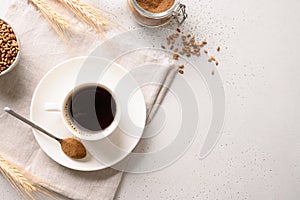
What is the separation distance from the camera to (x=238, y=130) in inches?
57.6

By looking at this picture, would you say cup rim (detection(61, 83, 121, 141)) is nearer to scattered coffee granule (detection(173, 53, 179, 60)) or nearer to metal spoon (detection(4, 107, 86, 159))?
metal spoon (detection(4, 107, 86, 159))

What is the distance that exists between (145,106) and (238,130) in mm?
405

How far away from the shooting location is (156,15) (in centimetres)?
132

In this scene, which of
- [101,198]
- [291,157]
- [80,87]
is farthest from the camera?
[291,157]

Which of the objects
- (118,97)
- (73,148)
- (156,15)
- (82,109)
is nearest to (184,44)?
(156,15)

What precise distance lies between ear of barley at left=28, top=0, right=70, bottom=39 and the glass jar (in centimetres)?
25

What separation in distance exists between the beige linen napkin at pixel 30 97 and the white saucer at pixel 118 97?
0.08 m

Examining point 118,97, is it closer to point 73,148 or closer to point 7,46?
point 73,148

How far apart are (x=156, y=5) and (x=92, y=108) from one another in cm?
43

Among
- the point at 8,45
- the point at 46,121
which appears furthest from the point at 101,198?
the point at 8,45

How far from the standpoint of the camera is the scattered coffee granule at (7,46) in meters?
1.30

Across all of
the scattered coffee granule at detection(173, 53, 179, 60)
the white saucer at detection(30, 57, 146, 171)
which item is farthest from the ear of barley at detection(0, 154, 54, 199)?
the scattered coffee granule at detection(173, 53, 179, 60)

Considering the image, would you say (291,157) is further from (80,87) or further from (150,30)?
(80,87)

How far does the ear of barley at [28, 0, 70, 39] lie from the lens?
1344 mm
